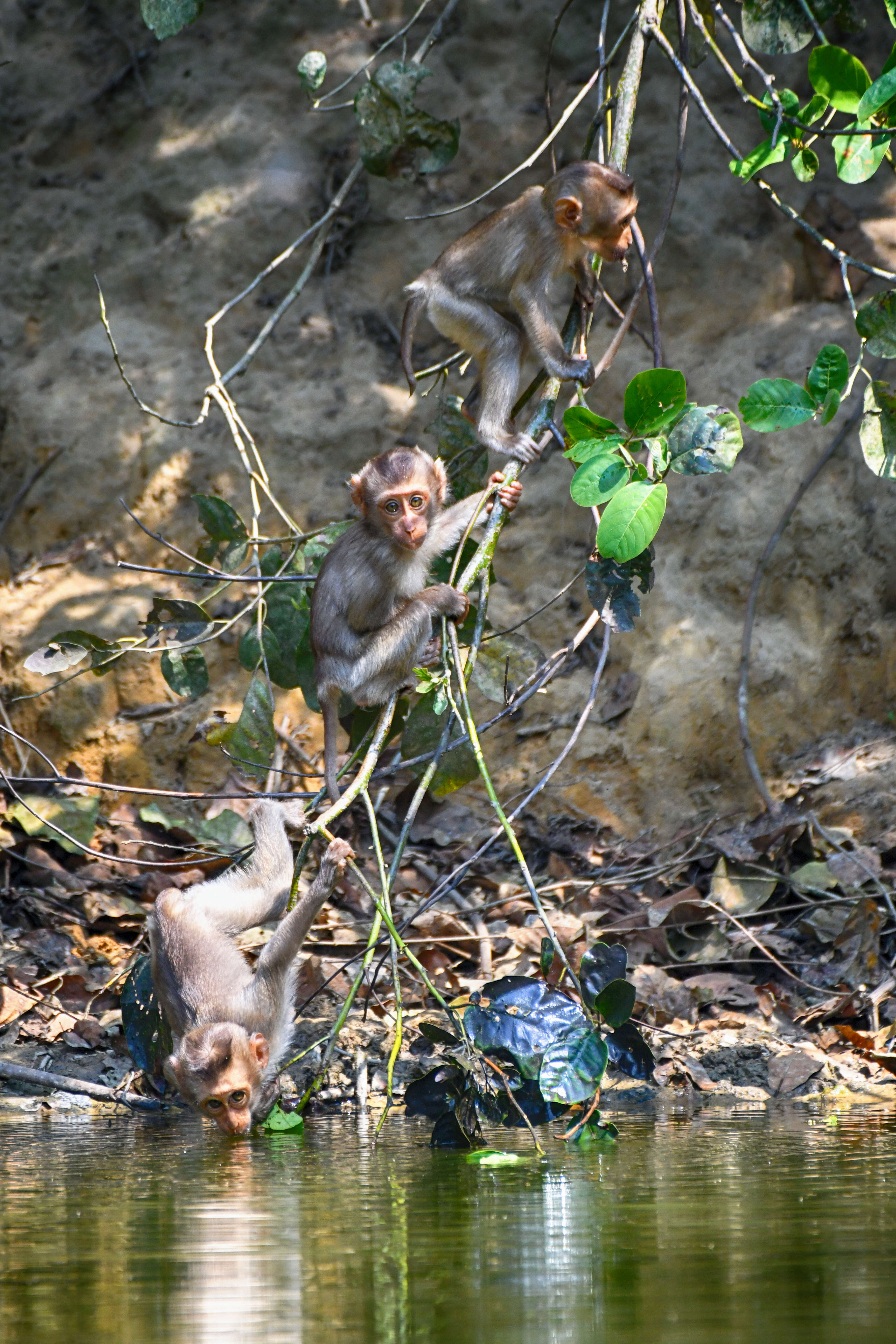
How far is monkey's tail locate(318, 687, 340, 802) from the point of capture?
4.67 metres

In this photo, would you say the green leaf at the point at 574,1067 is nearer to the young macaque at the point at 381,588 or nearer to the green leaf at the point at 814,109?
the young macaque at the point at 381,588

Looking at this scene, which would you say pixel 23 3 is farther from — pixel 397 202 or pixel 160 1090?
pixel 160 1090

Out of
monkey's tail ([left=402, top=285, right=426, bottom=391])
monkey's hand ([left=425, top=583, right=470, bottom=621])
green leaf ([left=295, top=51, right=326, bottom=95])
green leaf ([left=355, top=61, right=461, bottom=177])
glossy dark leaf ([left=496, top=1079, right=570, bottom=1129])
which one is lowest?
glossy dark leaf ([left=496, top=1079, right=570, bottom=1129])

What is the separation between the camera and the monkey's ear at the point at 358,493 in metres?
4.97

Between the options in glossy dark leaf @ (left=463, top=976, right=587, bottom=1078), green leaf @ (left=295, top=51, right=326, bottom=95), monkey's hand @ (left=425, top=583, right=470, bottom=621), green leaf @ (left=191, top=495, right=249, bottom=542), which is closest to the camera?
glossy dark leaf @ (left=463, top=976, right=587, bottom=1078)

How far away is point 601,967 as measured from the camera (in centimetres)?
409

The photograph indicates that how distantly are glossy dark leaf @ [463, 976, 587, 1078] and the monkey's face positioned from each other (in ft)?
3.31

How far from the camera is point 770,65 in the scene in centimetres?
771

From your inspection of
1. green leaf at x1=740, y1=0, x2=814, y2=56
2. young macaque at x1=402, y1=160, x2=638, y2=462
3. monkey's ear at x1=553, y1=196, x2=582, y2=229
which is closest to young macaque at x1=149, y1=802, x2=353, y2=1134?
young macaque at x1=402, y1=160, x2=638, y2=462

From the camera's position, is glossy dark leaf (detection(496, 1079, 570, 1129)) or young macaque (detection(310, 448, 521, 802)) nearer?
glossy dark leaf (detection(496, 1079, 570, 1129))

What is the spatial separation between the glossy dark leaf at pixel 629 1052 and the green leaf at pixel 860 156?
8.96ft

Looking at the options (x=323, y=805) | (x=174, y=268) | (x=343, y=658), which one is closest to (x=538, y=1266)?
(x=343, y=658)

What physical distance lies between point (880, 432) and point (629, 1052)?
2036mm

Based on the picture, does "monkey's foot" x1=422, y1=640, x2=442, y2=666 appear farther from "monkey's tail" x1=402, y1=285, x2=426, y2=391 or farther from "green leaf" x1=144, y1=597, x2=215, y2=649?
"monkey's tail" x1=402, y1=285, x2=426, y2=391
